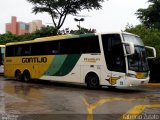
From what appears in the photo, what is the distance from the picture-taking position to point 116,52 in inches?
758

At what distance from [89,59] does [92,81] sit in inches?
47.0

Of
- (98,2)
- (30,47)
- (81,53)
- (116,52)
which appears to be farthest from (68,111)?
(98,2)

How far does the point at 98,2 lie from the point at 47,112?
32227mm

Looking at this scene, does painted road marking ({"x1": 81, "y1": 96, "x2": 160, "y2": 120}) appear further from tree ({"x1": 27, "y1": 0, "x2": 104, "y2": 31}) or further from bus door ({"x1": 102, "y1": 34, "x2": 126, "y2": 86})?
tree ({"x1": 27, "y1": 0, "x2": 104, "y2": 31})

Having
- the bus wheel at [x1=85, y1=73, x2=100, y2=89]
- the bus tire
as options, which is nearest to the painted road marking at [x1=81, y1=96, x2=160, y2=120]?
the bus wheel at [x1=85, y1=73, x2=100, y2=89]

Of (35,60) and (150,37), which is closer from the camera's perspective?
(35,60)

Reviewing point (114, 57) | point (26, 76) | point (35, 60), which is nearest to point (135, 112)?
point (114, 57)

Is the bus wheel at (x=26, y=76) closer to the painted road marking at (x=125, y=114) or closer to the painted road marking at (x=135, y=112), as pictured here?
the painted road marking at (x=125, y=114)

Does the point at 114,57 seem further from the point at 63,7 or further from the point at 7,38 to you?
the point at 7,38

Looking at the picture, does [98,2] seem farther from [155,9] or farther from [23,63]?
[23,63]

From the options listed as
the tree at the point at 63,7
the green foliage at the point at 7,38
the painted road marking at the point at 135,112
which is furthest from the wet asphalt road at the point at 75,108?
the green foliage at the point at 7,38

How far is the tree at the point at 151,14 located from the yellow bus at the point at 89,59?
2204cm

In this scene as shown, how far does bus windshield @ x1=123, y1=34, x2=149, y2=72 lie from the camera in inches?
752

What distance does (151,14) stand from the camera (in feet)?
147
